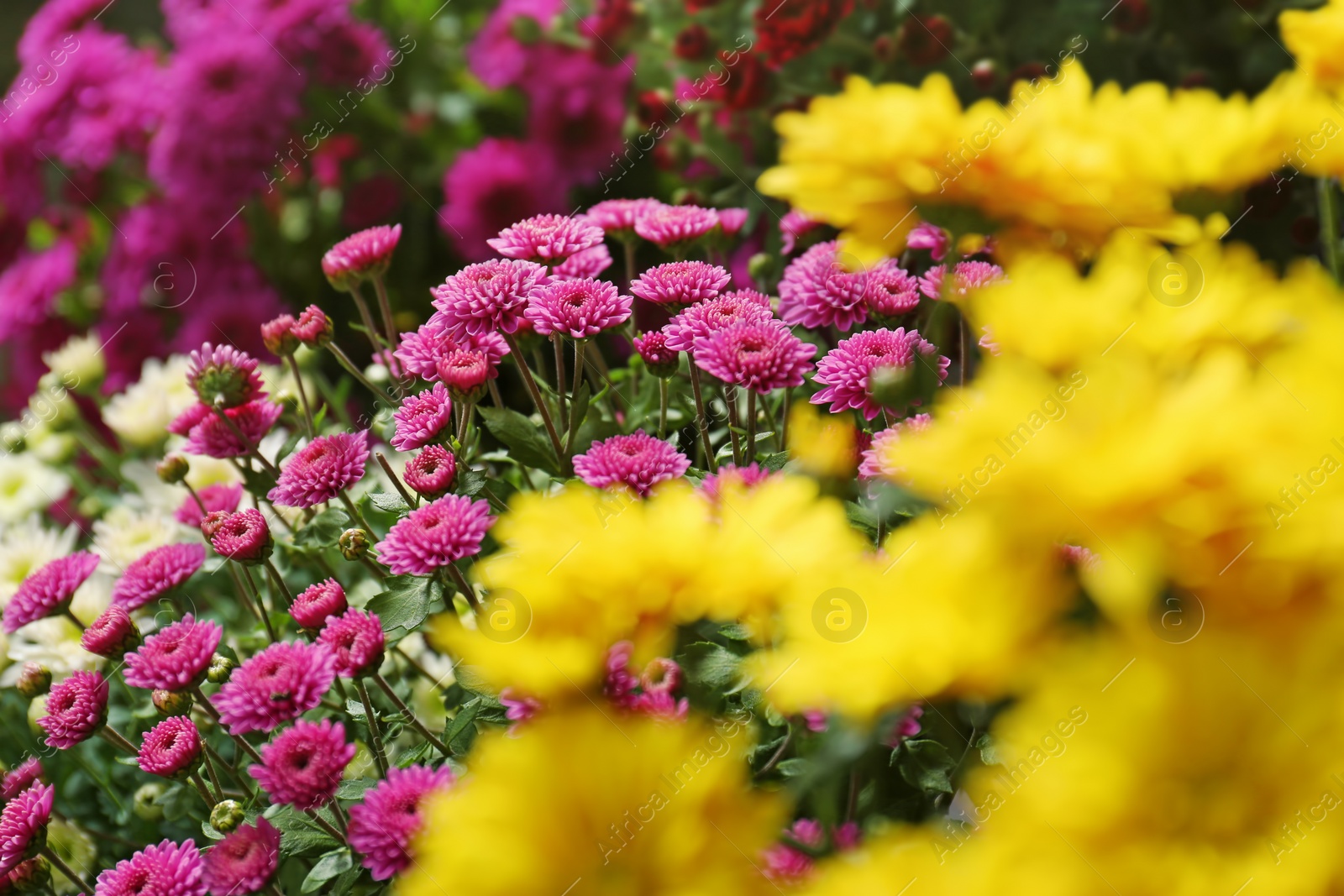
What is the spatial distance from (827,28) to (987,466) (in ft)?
3.10

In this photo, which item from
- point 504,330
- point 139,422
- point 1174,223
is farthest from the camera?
point 139,422

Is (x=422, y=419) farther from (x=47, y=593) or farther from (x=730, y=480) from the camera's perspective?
(x=47, y=593)

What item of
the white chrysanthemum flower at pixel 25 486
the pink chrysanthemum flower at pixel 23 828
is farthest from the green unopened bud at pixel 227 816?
the white chrysanthemum flower at pixel 25 486

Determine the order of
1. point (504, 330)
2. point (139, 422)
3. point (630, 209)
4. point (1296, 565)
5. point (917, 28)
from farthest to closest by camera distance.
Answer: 1. point (917, 28)
2. point (139, 422)
3. point (630, 209)
4. point (504, 330)
5. point (1296, 565)

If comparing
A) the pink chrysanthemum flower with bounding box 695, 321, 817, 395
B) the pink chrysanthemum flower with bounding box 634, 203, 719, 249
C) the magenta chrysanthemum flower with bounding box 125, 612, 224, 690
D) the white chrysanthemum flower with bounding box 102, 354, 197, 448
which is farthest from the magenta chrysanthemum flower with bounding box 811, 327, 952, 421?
the white chrysanthemum flower with bounding box 102, 354, 197, 448

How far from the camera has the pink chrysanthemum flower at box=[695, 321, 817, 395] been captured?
0.50 m

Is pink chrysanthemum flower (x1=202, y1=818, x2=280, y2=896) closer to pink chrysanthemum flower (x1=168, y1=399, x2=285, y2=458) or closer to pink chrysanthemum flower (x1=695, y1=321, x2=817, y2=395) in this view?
pink chrysanthemum flower (x1=168, y1=399, x2=285, y2=458)

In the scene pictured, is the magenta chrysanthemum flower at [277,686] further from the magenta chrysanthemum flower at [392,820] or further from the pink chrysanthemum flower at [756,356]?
the pink chrysanthemum flower at [756,356]

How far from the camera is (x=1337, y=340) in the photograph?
0.94ft

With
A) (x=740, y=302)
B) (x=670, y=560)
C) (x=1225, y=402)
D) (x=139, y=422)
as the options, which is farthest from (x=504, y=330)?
(x=139, y=422)

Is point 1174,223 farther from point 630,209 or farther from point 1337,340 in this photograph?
point 630,209

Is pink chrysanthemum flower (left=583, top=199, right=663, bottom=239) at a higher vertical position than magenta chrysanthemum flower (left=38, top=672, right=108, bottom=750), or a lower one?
higher

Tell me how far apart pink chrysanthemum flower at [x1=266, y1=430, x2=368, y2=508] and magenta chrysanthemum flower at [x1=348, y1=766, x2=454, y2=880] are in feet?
0.60

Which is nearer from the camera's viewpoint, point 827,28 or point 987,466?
point 987,466
